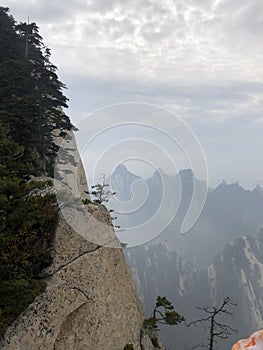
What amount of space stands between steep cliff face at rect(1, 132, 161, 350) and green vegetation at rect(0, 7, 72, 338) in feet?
Answer: 2.14

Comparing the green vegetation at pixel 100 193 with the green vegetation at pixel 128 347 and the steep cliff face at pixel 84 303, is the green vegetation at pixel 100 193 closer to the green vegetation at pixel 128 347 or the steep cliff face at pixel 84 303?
the steep cliff face at pixel 84 303

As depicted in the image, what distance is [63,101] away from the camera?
2931 centimetres

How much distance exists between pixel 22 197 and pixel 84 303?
7204 mm

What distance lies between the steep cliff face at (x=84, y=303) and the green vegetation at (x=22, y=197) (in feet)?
2.14

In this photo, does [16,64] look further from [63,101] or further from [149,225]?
[149,225]

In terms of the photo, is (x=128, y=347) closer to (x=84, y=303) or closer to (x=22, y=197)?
(x=84, y=303)

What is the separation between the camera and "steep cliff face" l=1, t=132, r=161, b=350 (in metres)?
13.3

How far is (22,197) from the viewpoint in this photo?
1580cm

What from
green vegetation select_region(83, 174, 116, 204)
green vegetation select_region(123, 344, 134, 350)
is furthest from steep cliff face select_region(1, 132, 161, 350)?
green vegetation select_region(83, 174, 116, 204)

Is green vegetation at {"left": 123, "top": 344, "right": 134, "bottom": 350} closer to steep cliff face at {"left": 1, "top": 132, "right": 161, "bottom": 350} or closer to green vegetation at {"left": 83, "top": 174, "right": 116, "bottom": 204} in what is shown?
steep cliff face at {"left": 1, "top": 132, "right": 161, "bottom": 350}

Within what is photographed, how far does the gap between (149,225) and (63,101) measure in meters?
21.0

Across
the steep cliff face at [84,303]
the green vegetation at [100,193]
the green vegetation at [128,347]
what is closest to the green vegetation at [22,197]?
the steep cliff face at [84,303]

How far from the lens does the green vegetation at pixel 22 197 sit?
12.2 m

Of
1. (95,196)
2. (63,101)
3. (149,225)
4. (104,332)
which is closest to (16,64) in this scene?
(63,101)
